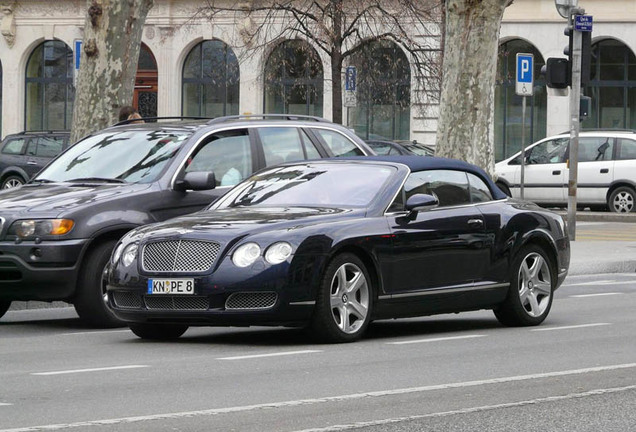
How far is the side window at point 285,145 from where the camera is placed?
14797mm

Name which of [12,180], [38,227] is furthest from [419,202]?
[12,180]

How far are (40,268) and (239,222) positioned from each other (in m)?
2.23

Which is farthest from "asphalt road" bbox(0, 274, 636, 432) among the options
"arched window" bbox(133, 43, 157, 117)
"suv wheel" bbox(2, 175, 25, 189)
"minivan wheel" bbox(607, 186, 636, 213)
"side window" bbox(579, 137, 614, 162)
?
"arched window" bbox(133, 43, 157, 117)

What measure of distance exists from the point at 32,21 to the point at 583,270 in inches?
1336

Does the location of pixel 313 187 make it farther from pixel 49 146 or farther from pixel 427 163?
pixel 49 146

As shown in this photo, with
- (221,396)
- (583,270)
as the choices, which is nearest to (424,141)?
(583,270)

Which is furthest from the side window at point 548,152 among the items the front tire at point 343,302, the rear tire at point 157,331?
the front tire at point 343,302

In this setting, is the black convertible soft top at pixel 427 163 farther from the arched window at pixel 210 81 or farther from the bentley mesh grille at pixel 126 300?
the arched window at pixel 210 81

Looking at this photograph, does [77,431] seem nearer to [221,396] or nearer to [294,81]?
[221,396]

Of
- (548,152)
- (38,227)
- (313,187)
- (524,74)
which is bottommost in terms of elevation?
(38,227)

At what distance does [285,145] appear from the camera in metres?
15.0

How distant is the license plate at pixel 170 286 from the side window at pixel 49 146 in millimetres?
25949

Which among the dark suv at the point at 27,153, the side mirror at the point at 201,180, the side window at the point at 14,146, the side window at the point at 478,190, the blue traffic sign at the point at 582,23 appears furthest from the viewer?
the side window at the point at 14,146

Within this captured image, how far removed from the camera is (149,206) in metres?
13.6
